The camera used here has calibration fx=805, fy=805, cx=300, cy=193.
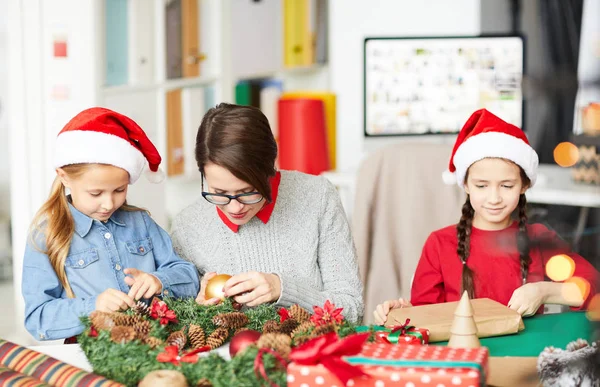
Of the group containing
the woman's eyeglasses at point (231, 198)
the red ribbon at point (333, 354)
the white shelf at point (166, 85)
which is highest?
the white shelf at point (166, 85)

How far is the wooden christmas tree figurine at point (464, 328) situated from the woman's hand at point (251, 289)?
0.43 m

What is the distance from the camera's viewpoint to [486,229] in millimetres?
1947

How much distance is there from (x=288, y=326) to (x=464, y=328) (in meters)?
0.28

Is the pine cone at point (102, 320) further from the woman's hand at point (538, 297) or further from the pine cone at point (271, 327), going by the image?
the woman's hand at point (538, 297)

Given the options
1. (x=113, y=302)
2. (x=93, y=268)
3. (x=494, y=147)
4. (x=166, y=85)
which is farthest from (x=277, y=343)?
(x=166, y=85)

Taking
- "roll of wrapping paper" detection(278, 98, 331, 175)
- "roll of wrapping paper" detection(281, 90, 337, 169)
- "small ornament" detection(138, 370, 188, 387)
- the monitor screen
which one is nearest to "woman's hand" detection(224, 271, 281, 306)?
"small ornament" detection(138, 370, 188, 387)

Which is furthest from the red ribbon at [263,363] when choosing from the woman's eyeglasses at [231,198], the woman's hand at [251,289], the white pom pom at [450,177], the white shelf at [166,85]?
the white shelf at [166,85]

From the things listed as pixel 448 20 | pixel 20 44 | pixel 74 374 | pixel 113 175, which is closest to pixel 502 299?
pixel 113 175

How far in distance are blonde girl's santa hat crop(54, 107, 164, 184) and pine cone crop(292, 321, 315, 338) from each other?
0.56 metres

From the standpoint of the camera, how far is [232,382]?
3.45ft

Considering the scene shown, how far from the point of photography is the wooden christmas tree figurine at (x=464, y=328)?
50.1 inches

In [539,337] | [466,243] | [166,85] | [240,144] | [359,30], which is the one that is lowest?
[539,337]

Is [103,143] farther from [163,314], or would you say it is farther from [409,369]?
[409,369]

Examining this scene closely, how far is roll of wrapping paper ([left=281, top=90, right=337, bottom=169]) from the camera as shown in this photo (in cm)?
425
